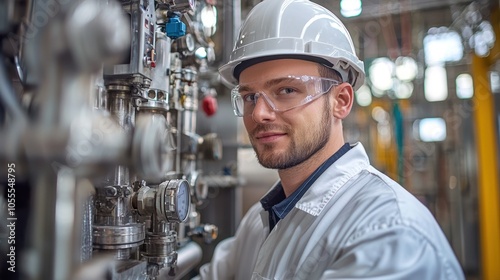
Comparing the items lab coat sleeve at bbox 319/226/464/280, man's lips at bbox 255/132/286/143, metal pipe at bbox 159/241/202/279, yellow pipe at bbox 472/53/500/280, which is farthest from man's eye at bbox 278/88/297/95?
yellow pipe at bbox 472/53/500/280

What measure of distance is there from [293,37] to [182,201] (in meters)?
0.54

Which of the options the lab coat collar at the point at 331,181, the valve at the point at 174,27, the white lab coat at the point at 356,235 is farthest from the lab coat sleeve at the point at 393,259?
the valve at the point at 174,27

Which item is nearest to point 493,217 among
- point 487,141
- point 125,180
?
point 487,141

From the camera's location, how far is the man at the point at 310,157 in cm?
77

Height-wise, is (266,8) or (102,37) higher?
(266,8)

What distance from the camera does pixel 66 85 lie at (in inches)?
14.9

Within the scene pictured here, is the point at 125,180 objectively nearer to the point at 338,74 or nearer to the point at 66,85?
the point at 66,85

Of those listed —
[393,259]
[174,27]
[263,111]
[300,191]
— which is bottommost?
[393,259]

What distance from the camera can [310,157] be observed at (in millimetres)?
1060

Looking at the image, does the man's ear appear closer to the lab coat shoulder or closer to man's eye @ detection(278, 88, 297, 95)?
man's eye @ detection(278, 88, 297, 95)

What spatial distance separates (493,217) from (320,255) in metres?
2.92

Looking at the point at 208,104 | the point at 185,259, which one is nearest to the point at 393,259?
the point at 185,259

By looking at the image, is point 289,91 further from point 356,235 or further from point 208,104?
point 208,104

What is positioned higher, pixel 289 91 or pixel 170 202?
pixel 289 91
